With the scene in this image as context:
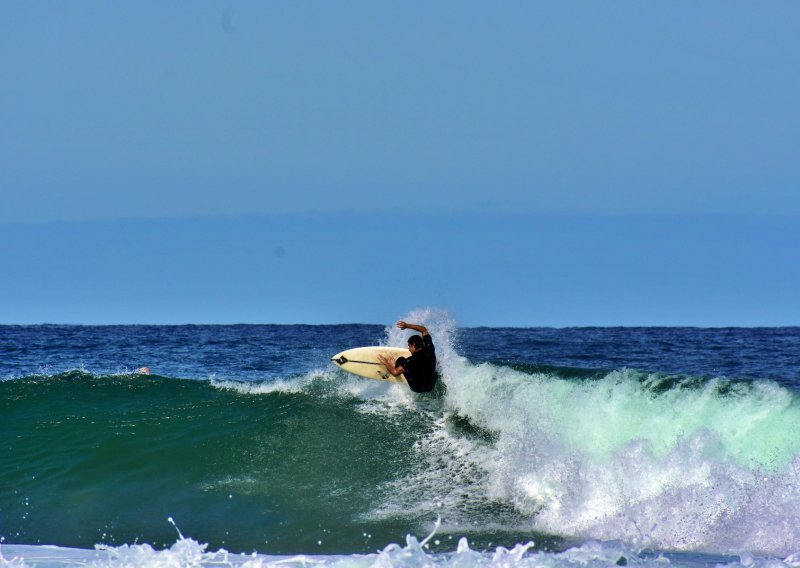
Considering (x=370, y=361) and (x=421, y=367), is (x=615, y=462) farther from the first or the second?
(x=370, y=361)

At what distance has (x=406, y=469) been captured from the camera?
35.7ft

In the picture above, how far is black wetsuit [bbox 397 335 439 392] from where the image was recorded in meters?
11.8

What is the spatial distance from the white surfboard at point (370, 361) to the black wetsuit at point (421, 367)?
4.07 feet

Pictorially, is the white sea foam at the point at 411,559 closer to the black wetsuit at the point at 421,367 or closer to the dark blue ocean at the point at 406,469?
the dark blue ocean at the point at 406,469

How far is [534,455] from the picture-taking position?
10.0 metres

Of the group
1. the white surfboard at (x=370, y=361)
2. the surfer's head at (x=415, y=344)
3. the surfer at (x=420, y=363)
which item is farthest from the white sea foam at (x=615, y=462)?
the surfer's head at (x=415, y=344)

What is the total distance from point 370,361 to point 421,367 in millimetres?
1771

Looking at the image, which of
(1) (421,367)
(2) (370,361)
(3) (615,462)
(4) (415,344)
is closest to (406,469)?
(1) (421,367)

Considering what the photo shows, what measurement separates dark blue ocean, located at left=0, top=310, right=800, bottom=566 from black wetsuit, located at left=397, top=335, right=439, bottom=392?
74 cm

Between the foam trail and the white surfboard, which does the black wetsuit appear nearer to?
the foam trail

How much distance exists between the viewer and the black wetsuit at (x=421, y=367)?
11.8 m

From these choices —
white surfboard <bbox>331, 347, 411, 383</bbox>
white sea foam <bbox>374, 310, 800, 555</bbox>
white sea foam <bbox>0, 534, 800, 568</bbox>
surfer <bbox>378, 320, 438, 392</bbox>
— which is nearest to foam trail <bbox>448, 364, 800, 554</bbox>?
white sea foam <bbox>374, 310, 800, 555</bbox>

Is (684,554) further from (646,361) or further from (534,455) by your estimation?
(646,361)

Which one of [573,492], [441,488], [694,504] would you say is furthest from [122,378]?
[694,504]
